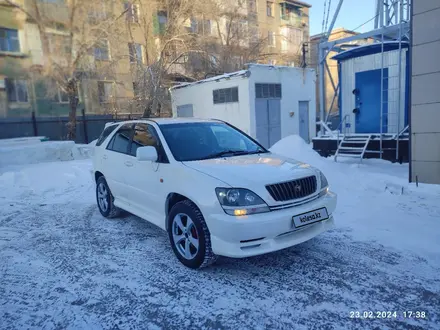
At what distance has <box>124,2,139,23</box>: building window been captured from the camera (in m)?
18.2

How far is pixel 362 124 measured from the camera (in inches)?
411

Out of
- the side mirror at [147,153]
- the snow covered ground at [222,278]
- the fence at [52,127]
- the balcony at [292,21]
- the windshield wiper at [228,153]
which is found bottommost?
the snow covered ground at [222,278]

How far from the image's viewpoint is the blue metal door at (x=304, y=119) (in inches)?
702

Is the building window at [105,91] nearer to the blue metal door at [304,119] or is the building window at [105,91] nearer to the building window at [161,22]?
the building window at [161,22]

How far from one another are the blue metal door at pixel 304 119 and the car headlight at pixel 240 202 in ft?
50.7

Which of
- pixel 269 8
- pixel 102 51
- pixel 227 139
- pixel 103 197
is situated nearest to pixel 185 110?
pixel 102 51

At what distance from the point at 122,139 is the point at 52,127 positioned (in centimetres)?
1651

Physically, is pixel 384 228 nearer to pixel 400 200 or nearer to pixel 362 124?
pixel 400 200

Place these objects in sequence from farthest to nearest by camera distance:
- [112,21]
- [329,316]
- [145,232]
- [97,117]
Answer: [97,117] → [112,21] → [145,232] → [329,316]

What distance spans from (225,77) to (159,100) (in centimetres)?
491

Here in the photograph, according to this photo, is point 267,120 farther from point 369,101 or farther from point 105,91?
point 105,91

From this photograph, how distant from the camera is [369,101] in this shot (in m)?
10.2

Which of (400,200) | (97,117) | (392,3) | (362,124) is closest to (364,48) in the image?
(392,3)

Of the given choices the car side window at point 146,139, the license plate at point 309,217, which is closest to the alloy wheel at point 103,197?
the car side window at point 146,139
